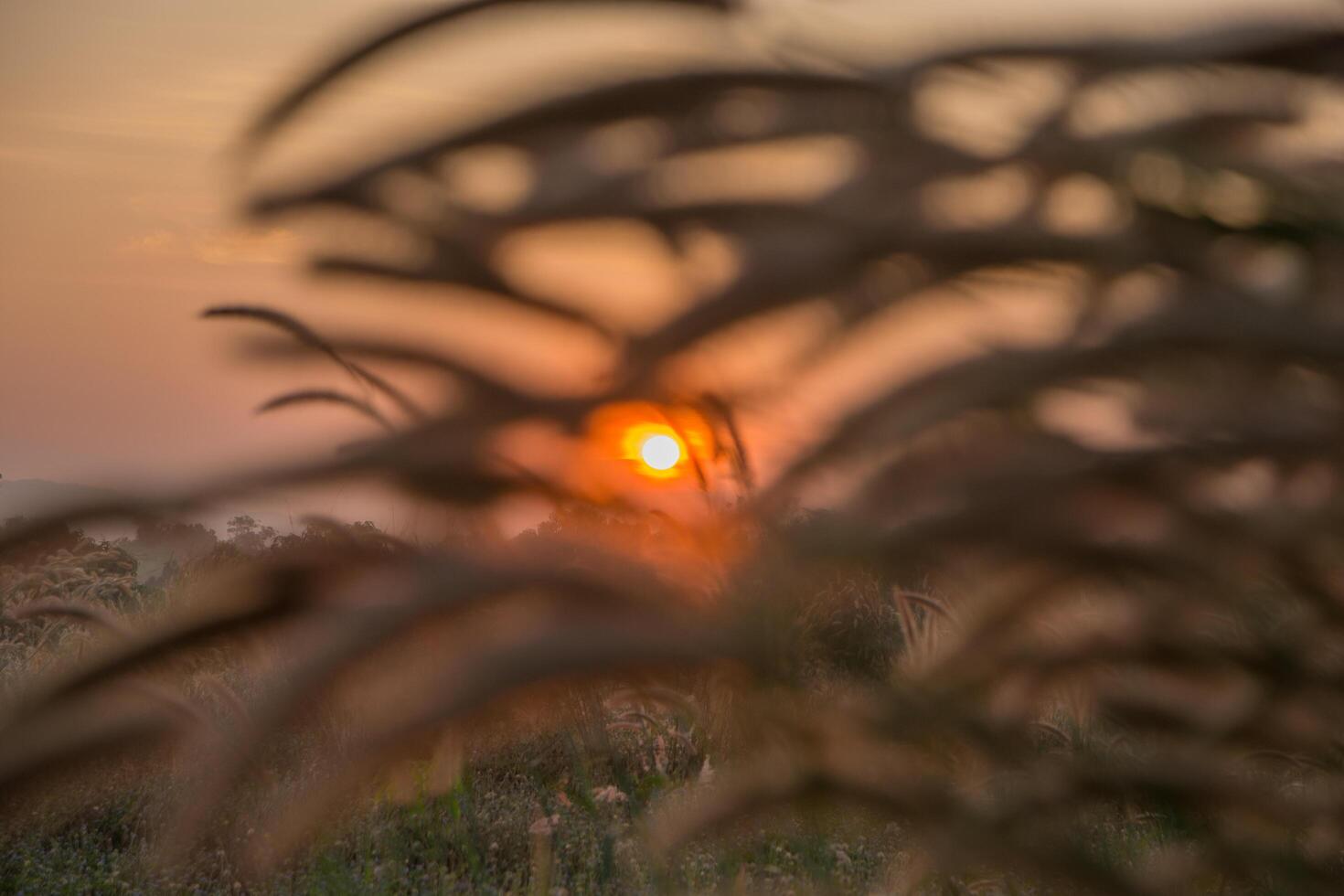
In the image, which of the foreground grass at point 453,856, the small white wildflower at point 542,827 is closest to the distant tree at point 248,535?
the small white wildflower at point 542,827

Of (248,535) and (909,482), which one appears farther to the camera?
(248,535)

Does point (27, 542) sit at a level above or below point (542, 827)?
above

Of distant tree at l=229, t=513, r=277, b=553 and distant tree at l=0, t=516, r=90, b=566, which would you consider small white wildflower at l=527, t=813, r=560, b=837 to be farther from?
distant tree at l=0, t=516, r=90, b=566

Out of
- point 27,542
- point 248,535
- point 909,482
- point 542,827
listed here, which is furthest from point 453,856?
point 909,482

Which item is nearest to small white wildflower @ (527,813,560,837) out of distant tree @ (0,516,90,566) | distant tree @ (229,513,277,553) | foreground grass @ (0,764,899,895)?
foreground grass @ (0,764,899,895)

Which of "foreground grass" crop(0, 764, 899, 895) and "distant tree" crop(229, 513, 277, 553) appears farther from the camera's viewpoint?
"foreground grass" crop(0, 764, 899, 895)

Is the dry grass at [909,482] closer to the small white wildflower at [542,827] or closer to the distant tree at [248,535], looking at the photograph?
the distant tree at [248,535]

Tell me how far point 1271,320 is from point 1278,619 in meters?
0.13

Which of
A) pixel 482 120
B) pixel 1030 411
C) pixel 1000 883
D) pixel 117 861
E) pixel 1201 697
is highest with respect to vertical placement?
pixel 482 120

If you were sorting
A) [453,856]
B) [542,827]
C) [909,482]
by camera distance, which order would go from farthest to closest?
1. [453,856]
2. [542,827]
3. [909,482]

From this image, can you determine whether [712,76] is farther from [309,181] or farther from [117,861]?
[117,861]

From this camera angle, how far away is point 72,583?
5.71m

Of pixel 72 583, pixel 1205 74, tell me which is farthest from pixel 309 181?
pixel 72 583

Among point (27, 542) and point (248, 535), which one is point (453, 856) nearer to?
point (248, 535)
